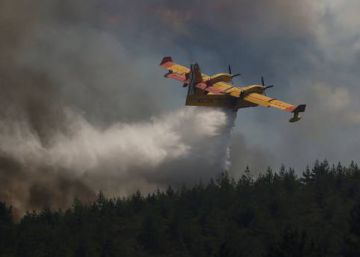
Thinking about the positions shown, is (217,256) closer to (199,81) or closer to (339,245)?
(199,81)

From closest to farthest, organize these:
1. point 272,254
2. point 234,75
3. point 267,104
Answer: point 272,254
point 267,104
point 234,75

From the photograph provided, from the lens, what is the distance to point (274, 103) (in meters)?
132

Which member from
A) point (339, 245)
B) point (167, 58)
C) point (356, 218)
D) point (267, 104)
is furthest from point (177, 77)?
point (339, 245)

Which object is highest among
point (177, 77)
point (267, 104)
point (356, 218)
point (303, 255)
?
point (177, 77)

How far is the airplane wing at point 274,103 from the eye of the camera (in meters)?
125

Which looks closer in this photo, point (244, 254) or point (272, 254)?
point (272, 254)

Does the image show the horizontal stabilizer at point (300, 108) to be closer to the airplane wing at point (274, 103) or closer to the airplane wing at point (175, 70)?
the airplane wing at point (274, 103)

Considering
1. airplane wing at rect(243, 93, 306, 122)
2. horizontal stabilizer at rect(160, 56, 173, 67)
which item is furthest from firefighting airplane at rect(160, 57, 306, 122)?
horizontal stabilizer at rect(160, 56, 173, 67)

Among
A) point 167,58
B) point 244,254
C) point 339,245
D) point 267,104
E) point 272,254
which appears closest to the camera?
point 272,254

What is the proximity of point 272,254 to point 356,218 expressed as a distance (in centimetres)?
3682

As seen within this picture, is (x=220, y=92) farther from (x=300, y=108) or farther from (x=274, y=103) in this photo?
(x=300, y=108)

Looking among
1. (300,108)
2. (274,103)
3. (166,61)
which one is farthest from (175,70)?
(300,108)

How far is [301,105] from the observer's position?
4882 inches

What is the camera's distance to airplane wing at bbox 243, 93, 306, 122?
12475 centimetres
